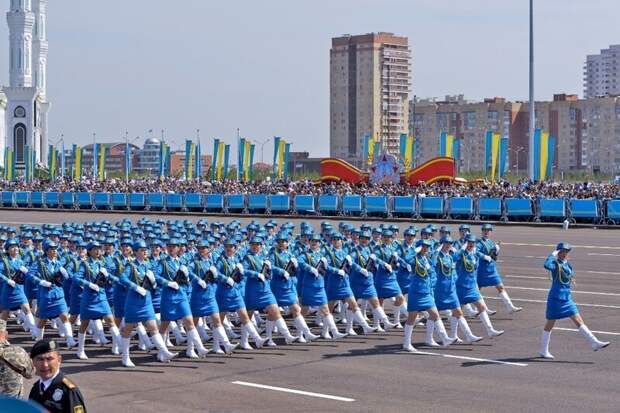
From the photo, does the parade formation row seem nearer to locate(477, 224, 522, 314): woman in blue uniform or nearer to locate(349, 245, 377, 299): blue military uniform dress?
locate(349, 245, 377, 299): blue military uniform dress

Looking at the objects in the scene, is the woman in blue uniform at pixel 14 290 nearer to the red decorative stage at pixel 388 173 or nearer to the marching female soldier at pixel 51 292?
the marching female soldier at pixel 51 292

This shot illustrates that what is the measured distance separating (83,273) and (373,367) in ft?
16.4

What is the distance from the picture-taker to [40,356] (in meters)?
6.99

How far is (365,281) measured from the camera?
1908cm

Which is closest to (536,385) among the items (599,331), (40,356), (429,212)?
(599,331)

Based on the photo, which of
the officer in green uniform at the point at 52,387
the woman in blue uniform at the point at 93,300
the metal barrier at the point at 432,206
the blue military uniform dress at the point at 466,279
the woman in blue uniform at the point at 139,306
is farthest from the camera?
the metal barrier at the point at 432,206

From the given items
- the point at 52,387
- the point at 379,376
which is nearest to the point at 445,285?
the point at 379,376

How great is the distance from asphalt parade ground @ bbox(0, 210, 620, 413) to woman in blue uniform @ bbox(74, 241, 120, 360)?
32 cm

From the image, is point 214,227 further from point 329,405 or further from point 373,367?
point 329,405

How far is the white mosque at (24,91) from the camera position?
5340 inches

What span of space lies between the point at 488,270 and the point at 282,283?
484cm

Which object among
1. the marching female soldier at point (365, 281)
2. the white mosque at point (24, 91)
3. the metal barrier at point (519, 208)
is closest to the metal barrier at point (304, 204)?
the metal barrier at point (519, 208)

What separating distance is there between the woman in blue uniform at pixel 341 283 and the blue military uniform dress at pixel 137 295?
11.3 ft

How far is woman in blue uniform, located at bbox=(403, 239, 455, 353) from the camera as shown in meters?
17.2
